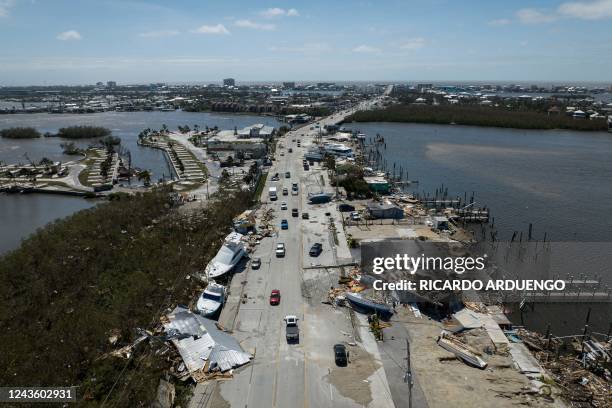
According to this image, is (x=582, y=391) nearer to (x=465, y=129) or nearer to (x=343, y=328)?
(x=343, y=328)

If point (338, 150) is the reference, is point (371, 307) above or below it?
below

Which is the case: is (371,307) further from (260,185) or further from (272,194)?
(260,185)

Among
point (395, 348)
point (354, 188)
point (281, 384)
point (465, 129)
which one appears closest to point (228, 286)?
point (281, 384)

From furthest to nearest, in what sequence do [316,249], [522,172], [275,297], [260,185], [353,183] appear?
[522,172] → [260,185] → [353,183] → [316,249] → [275,297]

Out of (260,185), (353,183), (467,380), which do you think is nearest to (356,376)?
(467,380)

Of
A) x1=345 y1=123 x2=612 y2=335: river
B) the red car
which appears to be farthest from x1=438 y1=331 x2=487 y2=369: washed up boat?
the red car

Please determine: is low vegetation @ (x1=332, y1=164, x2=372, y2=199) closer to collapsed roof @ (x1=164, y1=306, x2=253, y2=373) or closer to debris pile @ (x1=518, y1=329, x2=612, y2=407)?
debris pile @ (x1=518, y1=329, x2=612, y2=407)
